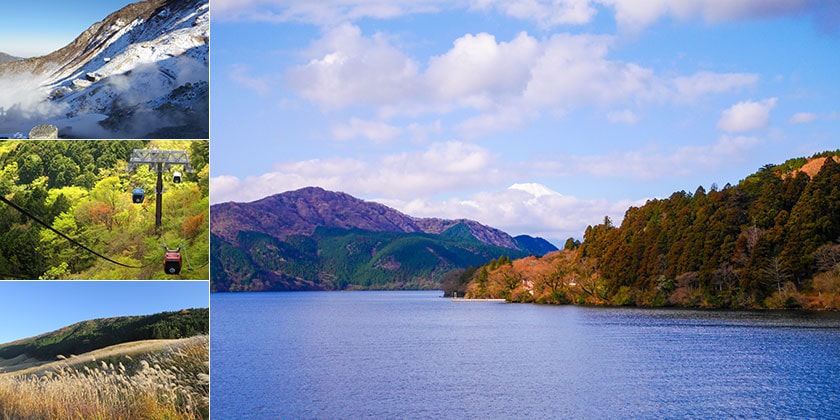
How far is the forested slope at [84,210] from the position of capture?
30.3ft

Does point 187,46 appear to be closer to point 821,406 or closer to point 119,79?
point 119,79

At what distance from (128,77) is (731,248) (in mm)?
60108

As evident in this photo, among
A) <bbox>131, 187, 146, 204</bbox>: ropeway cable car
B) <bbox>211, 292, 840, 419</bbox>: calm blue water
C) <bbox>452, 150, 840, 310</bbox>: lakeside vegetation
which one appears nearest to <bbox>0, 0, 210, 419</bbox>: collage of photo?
<bbox>131, 187, 146, 204</bbox>: ropeway cable car

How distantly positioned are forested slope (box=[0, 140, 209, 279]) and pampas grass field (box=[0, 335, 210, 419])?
3.36 feet

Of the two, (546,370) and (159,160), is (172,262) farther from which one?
(546,370)

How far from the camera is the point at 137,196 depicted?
9.57m

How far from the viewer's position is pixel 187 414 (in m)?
8.85

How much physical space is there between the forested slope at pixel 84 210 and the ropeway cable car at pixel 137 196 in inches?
2.4

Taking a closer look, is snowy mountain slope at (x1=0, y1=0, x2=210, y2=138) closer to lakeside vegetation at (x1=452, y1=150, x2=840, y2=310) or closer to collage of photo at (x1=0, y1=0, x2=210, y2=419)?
collage of photo at (x1=0, y1=0, x2=210, y2=419)

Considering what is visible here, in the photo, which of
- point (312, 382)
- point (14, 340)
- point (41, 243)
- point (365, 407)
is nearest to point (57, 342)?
point (14, 340)

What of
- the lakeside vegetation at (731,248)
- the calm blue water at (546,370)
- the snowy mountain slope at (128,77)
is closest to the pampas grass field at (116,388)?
the snowy mountain slope at (128,77)

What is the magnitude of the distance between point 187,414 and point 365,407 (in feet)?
55.2

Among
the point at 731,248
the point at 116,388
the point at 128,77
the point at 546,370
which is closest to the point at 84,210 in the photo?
the point at 128,77

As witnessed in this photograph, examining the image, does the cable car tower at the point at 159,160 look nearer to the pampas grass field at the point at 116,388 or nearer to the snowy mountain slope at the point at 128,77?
the snowy mountain slope at the point at 128,77
